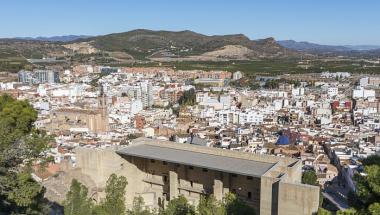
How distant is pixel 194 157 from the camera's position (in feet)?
39.5

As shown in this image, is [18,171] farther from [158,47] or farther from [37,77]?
[158,47]

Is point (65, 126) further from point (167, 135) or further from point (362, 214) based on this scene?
point (362, 214)

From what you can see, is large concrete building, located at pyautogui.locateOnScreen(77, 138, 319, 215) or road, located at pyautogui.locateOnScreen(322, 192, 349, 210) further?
road, located at pyautogui.locateOnScreen(322, 192, 349, 210)

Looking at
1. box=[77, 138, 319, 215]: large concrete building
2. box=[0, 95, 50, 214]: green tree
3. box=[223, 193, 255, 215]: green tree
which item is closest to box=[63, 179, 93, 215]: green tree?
box=[0, 95, 50, 214]: green tree

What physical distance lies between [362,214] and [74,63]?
93349 millimetres

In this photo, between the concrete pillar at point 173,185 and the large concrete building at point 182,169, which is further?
the concrete pillar at point 173,185

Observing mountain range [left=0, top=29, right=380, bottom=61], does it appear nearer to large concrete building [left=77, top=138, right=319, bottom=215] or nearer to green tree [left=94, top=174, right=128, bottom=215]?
large concrete building [left=77, top=138, right=319, bottom=215]

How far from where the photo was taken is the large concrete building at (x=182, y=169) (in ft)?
36.5

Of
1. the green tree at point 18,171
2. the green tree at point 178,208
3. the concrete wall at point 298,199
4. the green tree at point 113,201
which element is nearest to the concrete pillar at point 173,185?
the green tree at point 113,201

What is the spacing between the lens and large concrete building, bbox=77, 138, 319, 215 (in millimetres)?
11117

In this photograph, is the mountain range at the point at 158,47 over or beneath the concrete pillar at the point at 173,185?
over

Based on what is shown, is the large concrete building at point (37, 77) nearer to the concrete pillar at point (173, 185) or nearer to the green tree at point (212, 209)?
the concrete pillar at point (173, 185)

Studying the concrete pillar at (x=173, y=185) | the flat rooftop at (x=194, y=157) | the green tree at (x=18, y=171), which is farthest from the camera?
the concrete pillar at (x=173, y=185)

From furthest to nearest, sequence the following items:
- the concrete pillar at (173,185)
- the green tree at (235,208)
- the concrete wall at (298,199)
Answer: the concrete pillar at (173,185)
the green tree at (235,208)
the concrete wall at (298,199)
